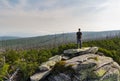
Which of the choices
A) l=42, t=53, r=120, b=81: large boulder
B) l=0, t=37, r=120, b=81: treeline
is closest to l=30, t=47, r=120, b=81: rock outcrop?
l=42, t=53, r=120, b=81: large boulder

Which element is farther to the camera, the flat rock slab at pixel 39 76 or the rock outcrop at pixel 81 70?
the flat rock slab at pixel 39 76

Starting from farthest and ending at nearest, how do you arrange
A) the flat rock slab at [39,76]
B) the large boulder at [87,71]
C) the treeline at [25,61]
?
the treeline at [25,61] < the flat rock slab at [39,76] < the large boulder at [87,71]

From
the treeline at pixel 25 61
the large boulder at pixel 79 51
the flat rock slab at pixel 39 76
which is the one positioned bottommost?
the flat rock slab at pixel 39 76

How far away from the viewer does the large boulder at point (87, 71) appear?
2650 cm

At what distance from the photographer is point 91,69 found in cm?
2667

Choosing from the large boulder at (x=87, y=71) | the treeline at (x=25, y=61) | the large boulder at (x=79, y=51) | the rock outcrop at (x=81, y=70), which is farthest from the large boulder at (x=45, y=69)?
the large boulder at (x=79, y=51)

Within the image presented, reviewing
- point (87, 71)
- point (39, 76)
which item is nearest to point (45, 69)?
point (39, 76)

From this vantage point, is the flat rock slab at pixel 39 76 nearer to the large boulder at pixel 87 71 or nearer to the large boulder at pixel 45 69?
the large boulder at pixel 45 69

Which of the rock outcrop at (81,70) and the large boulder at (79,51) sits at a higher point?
the large boulder at (79,51)

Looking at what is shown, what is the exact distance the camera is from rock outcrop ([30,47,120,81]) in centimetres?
2653

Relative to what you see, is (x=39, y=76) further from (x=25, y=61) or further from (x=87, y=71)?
(x=25, y=61)

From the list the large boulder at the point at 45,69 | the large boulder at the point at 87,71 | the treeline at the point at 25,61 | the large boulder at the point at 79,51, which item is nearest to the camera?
the large boulder at the point at 87,71

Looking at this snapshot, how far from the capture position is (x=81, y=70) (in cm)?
2664

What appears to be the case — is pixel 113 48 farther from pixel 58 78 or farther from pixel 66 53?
pixel 58 78
